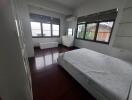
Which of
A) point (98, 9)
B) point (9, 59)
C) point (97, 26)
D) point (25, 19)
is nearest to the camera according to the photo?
point (9, 59)

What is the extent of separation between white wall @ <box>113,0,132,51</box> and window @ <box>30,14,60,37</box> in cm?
411

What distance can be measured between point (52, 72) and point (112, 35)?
120 inches

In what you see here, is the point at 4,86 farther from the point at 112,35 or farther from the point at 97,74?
the point at 112,35

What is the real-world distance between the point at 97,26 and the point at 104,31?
502 millimetres

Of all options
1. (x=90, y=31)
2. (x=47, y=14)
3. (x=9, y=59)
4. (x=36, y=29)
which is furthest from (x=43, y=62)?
(x=47, y=14)

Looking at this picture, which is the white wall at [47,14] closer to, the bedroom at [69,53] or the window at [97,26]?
the bedroom at [69,53]

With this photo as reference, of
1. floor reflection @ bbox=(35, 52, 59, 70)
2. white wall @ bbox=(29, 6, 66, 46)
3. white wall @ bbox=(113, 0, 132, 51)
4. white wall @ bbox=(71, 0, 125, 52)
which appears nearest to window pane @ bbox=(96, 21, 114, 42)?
white wall @ bbox=(71, 0, 125, 52)

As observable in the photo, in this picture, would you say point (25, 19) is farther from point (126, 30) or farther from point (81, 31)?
point (126, 30)

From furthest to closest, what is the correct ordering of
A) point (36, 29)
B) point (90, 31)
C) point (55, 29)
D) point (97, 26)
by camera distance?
point (55, 29)
point (36, 29)
point (90, 31)
point (97, 26)

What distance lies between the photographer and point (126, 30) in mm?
2193

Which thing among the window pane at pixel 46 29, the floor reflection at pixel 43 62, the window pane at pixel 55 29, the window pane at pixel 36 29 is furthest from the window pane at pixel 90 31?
the window pane at pixel 36 29

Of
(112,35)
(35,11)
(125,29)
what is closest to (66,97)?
(125,29)

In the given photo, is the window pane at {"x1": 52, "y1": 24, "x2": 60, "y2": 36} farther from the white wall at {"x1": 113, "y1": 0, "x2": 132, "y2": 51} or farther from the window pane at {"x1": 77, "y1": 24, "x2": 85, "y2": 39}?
the white wall at {"x1": 113, "y1": 0, "x2": 132, "y2": 51}

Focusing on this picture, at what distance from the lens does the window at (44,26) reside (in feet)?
13.9
